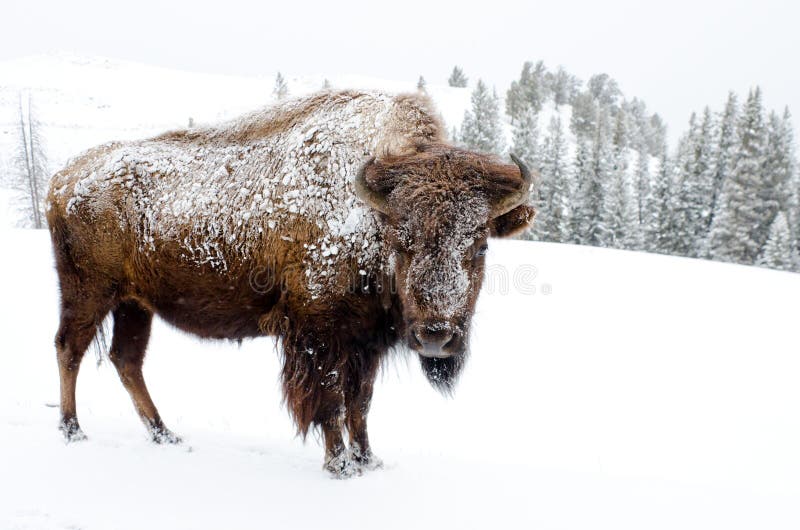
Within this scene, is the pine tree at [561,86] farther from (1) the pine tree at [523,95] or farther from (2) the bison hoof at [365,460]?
(2) the bison hoof at [365,460]

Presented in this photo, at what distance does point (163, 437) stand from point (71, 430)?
0.73m

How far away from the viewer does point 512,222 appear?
3766 mm

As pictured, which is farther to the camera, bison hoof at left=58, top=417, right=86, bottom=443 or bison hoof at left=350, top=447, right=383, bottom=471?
bison hoof at left=58, top=417, right=86, bottom=443

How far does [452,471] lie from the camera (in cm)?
393

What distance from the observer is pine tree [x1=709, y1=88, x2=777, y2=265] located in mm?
35125

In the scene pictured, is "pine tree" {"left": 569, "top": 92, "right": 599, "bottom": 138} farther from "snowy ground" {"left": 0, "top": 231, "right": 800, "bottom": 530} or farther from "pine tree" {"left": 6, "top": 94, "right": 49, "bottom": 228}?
"pine tree" {"left": 6, "top": 94, "right": 49, "bottom": 228}

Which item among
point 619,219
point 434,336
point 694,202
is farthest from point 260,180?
point 694,202

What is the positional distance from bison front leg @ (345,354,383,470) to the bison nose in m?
0.92

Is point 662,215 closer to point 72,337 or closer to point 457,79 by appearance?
point 72,337

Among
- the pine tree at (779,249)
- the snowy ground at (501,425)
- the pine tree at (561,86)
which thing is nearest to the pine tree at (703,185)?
the pine tree at (779,249)

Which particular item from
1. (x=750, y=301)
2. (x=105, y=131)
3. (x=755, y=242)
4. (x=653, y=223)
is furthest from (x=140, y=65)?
(x=750, y=301)

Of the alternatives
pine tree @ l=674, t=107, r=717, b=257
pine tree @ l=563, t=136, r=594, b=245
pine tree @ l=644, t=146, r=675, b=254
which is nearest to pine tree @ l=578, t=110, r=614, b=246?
pine tree @ l=563, t=136, r=594, b=245

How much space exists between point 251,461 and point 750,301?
13927 mm

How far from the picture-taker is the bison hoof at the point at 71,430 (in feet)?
14.2
